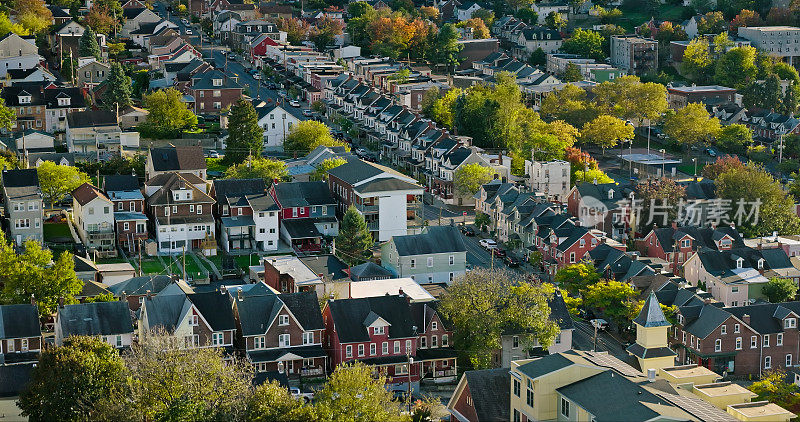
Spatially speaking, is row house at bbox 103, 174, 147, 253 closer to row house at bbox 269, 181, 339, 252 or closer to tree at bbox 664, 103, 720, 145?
row house at bbox 269, 181, 339, 252

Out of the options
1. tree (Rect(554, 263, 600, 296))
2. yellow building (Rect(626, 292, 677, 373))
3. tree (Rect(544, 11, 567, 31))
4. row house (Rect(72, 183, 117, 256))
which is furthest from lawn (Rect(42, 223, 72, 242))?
tree (Rect(544, 11, 567, 31))

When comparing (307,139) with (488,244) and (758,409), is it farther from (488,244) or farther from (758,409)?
(758,409)

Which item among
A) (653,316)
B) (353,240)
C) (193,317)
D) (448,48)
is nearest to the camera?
(653,316)

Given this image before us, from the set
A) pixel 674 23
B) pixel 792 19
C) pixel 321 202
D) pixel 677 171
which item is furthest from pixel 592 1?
pixel 321 202

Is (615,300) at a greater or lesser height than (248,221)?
lesser

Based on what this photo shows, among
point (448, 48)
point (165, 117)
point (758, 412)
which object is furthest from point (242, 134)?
point (758, 412)

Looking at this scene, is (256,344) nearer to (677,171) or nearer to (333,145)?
(333,145)

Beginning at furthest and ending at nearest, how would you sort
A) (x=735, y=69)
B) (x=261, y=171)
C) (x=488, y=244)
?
(x=735, y=69) < (x=261, y=171) < (x=488, y=244)
